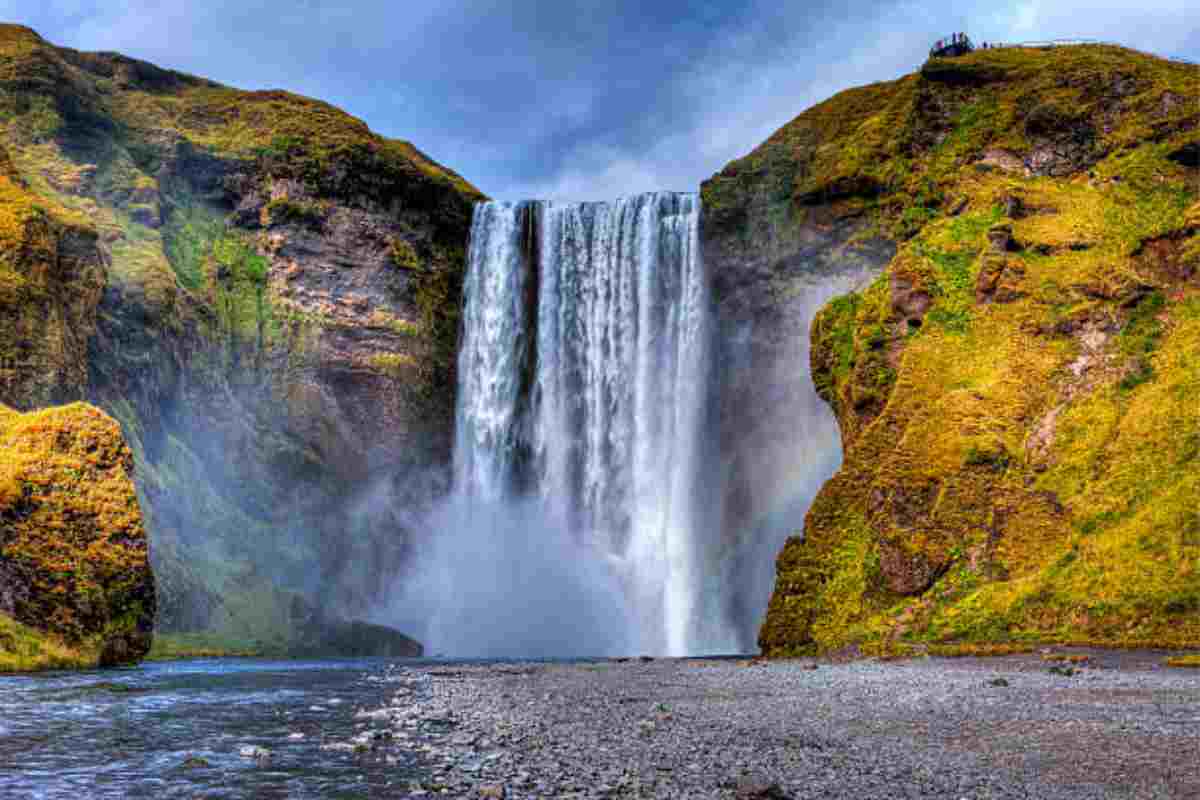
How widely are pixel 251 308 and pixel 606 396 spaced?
874 inches

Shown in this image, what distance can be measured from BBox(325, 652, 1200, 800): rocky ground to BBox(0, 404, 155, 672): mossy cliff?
1193cm

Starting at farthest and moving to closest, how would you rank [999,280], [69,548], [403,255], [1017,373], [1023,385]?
1. [403,255]
2. [999,280]
3. [1017,373]
4. [1023,385]
5. [69,548]

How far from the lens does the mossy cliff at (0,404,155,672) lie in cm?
2666

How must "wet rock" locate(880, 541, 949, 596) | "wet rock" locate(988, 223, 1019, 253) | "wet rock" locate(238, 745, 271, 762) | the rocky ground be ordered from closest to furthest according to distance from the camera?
the rocky ground, "wet rock" locate(238, 745, 271, 762), "wet rock" locate(880, 541, 949, 596), "wet rock" locate(988, 223, 1019, 253)

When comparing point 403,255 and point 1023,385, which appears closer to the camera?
point 1023,385

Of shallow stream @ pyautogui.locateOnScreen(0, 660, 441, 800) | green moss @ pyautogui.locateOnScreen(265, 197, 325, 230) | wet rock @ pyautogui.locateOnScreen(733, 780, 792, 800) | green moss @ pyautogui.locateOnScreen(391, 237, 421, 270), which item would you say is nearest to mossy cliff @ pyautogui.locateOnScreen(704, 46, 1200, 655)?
shallow stream @ pyautogui.locateOnScreen(0, 660, 441, 800)

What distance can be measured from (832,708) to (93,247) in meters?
41.5

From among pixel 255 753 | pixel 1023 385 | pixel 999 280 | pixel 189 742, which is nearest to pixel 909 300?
pixel 999 280

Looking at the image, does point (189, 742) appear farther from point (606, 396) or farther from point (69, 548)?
point (606, 396)

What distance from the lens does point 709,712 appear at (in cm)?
1547

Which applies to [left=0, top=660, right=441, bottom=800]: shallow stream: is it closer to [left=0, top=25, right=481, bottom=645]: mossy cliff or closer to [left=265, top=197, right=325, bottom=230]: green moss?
[left=0, top=25, right=481, bottom=645]: mossy cliff

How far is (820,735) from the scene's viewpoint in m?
12.5

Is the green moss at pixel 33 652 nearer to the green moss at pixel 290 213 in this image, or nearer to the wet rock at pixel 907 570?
the wet rock at pixel 907 570

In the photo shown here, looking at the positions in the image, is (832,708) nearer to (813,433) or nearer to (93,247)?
(813,433)
